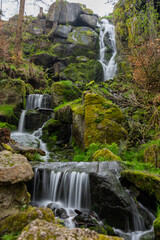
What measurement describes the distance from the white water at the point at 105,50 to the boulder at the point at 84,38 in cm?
121

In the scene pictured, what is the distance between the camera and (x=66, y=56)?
76.9 feet

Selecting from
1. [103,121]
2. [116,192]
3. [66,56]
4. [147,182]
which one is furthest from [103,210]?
[66,56]

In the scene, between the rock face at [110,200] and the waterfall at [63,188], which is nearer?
the rock face at [110,200]

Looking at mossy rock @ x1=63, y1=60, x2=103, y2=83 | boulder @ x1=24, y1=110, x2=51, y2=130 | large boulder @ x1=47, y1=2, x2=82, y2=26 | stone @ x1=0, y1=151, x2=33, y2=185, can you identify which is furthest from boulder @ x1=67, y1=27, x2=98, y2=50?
stone @ x1=0, y1=151, x2=33, y2=185

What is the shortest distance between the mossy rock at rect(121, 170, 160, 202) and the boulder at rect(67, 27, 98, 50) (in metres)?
22.6

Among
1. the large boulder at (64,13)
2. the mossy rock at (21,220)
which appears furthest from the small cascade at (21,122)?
the large boulder at (64,13)

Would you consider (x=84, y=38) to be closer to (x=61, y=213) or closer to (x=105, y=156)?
(x=105, y=156)

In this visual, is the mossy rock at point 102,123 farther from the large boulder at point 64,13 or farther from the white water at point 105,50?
the large boulder at point 64,13

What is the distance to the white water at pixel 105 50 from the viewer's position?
67.6 feet

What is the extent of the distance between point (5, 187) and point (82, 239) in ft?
7.64

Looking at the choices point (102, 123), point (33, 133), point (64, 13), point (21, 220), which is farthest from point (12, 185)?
point (64, 13)

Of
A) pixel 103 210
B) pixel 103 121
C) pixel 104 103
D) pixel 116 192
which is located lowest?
pixel 103 210

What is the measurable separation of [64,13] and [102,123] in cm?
2583

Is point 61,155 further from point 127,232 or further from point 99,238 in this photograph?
point 99,238
